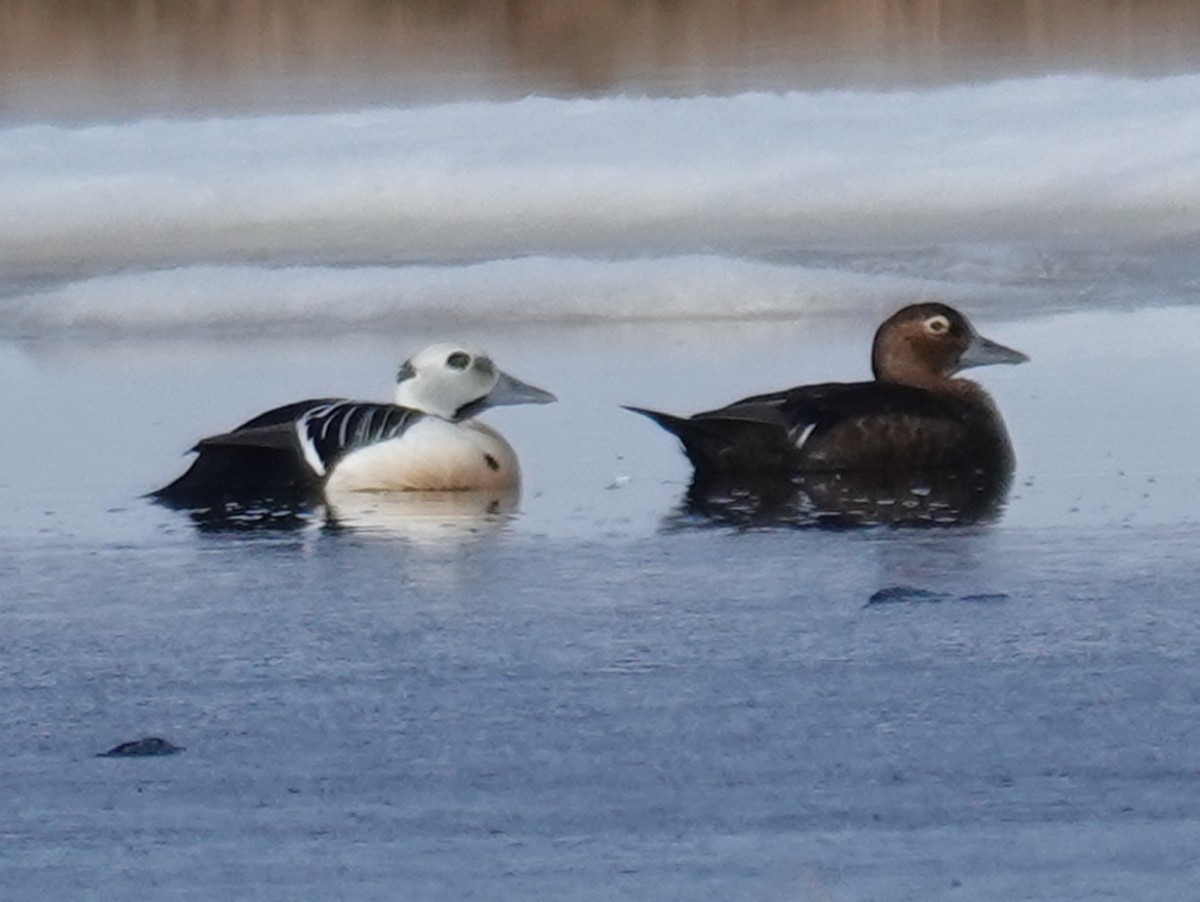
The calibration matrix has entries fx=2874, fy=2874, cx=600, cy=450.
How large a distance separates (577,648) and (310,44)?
12.6 m

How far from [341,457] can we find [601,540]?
105 cm

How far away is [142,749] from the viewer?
155 inches

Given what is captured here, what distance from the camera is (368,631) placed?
4.75 m

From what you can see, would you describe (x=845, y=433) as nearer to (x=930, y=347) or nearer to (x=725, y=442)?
(x=725, y=442)

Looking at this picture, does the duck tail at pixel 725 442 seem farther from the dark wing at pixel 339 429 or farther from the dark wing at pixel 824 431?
the dark wing at pixel 339 429

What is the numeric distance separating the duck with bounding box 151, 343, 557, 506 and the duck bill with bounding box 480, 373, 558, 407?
0.20 metres

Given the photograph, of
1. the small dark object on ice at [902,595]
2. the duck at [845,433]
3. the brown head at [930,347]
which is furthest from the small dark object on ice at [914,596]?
the brown head at [930,347]

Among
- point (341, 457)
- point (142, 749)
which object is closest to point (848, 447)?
point (341, 457)

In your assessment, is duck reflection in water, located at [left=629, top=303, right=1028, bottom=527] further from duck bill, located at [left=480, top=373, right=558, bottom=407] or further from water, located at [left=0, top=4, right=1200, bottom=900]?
duck bill, located at [left=480, top=373, right=558, bottom=407]

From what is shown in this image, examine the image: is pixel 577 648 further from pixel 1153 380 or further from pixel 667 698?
pixel 1153 380

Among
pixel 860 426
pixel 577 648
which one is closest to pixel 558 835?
pixel 577 648

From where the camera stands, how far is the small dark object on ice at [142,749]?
3.91m

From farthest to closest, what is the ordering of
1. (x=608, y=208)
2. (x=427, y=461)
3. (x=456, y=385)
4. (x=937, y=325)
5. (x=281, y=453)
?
(x=608, y=208) → (x=937, y=325) → (x=456, y=385) → (x=427, y=461) → (x=281, y=453)

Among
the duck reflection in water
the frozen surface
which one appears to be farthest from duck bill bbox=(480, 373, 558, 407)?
the frozen surface
